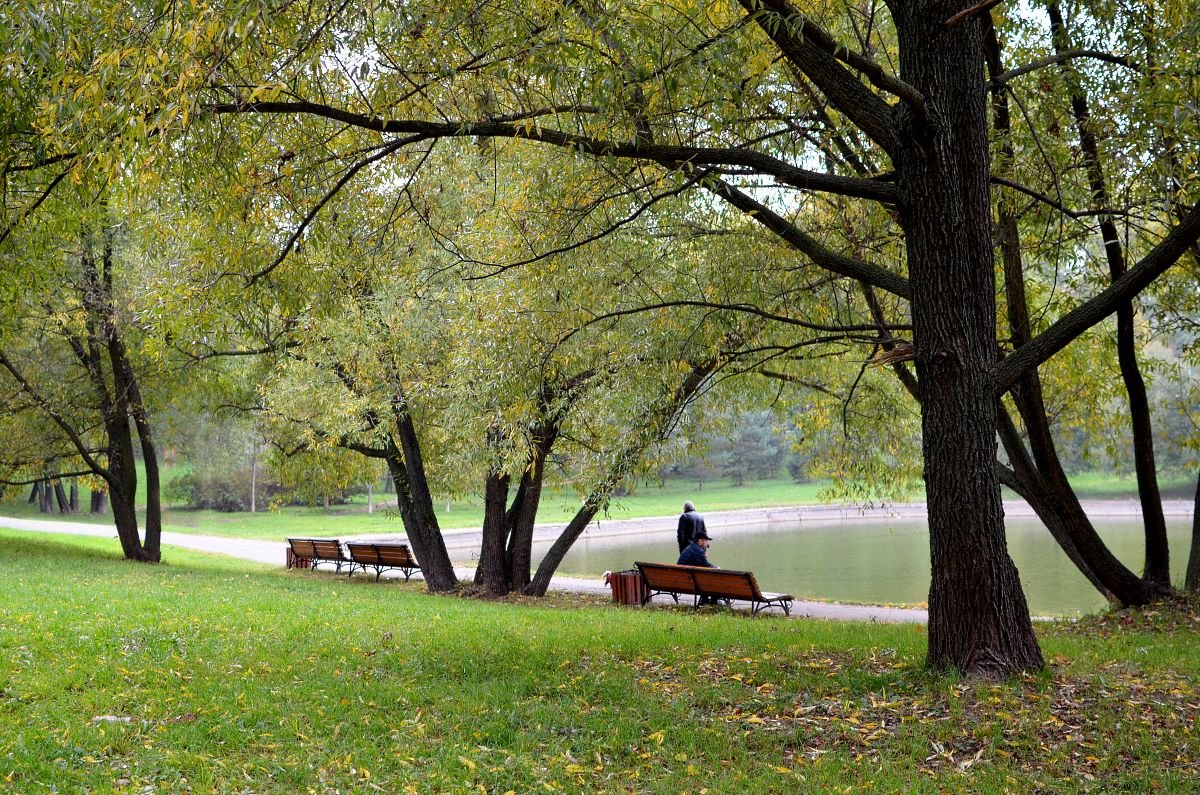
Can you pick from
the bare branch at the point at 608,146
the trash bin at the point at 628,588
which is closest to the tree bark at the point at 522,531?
the trash bin at the point at 628,588

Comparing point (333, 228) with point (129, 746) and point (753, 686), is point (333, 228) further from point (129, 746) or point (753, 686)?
point (753, 686)

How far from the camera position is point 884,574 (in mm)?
21484

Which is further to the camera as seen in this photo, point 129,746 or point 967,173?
point 967,173

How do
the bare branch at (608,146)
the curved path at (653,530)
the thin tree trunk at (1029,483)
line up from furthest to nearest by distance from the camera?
the curved path at (653,530), the thin tree trunk at (1029,483), the bare branch at (608,146)

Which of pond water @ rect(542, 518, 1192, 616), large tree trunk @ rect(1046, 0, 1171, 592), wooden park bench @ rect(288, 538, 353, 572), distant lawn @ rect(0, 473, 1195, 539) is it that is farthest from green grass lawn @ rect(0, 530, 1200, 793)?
distant lawn @ rect(0, 473, 1195, 539)

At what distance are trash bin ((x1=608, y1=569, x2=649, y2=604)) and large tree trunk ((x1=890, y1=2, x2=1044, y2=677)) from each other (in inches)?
309

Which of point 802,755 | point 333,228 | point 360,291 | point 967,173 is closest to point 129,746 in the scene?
point 802,755

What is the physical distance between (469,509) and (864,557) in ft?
105

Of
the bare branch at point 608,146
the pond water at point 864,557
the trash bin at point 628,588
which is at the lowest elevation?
the pond water at point 864,557

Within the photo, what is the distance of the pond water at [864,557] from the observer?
59.3ft

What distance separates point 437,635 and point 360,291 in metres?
5.76

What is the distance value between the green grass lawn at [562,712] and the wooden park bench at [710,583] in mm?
3390

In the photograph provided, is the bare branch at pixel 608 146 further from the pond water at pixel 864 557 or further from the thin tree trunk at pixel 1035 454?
the pond water at pixel 864 557

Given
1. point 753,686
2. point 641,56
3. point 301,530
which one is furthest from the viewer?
point 301,530
